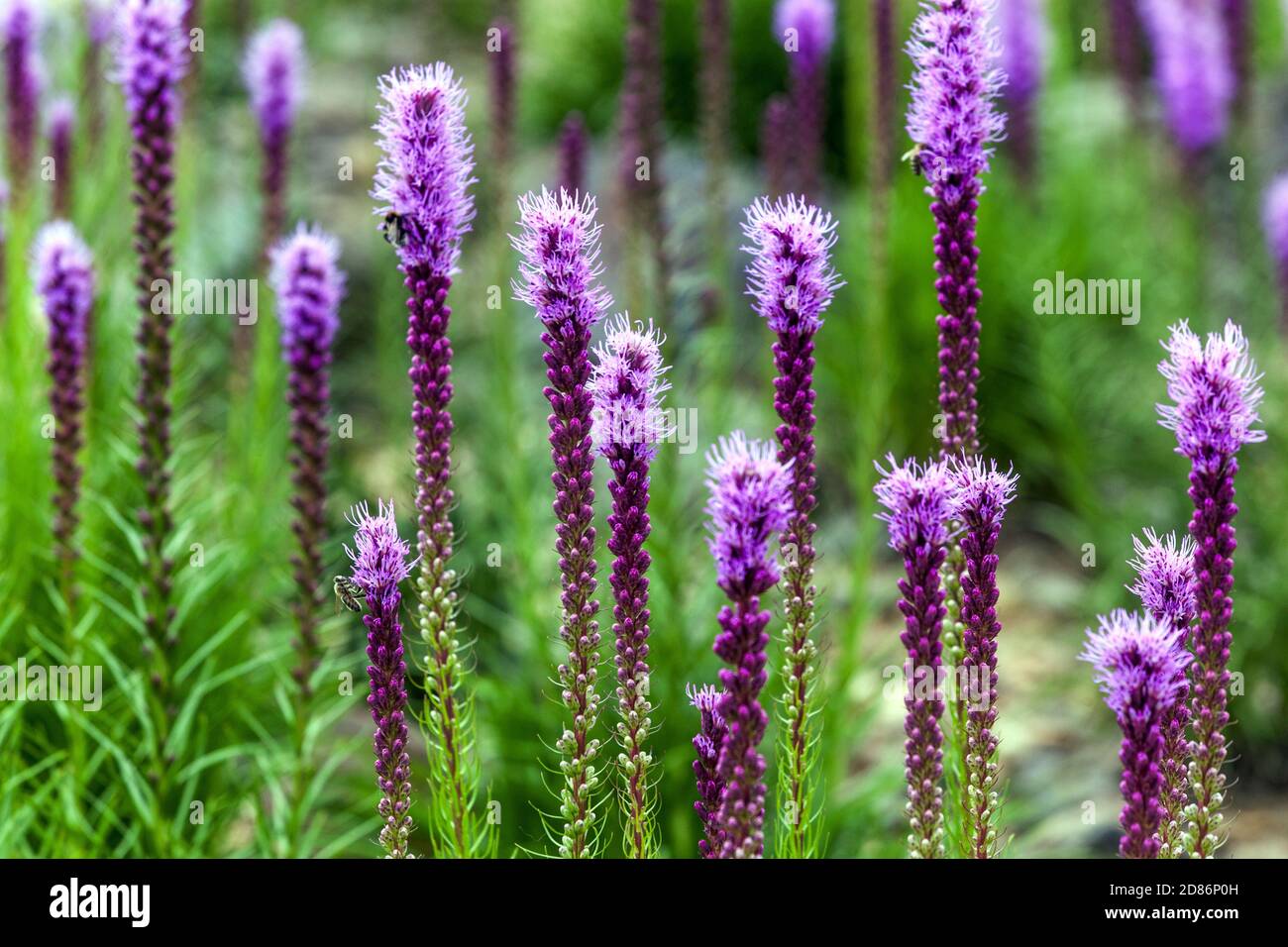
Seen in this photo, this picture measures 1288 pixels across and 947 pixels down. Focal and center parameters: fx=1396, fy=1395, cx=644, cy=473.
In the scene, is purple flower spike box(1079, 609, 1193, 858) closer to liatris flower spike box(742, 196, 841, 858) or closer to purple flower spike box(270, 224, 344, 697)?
liatris flower spike box(742, 196, 841, 858)

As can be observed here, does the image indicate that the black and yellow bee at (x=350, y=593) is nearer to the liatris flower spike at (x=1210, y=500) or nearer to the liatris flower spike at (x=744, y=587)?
the liatris flower spike at (x=744, y=587)

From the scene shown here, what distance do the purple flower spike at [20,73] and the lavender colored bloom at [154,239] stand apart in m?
1.72

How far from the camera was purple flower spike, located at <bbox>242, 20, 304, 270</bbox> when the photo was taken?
4730 millimetres

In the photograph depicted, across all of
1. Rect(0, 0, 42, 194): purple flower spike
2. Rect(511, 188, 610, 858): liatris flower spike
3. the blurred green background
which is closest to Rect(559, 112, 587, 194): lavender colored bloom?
the blurred green background

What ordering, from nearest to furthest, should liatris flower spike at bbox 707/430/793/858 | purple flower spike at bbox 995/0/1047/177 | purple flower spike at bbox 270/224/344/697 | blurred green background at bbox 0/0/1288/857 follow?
1. liatris flower spike at bbox 707/430/793/858
2. purple flower spike at bbox 270/224/344/697
3. blurred green background at bbox 0/0/1288/857
4. purple flower spike at bbox 995/0/1047/177

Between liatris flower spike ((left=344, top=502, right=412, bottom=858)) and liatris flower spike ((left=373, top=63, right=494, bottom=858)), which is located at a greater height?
liatris flower spike ((left=373, top=63, right=494, bottom=858))

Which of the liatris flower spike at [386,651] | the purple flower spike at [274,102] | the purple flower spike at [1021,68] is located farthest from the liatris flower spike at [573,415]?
the purple flower spike at [1021,68]

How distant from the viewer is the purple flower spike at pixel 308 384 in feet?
10.4

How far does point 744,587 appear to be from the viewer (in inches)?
72.9

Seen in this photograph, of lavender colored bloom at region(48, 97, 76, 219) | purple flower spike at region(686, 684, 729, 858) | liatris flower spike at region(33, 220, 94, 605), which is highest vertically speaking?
lavender colored bloom at region(48, 97, 76, 219)

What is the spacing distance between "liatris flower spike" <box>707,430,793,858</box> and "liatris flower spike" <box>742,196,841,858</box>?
7.8 inches

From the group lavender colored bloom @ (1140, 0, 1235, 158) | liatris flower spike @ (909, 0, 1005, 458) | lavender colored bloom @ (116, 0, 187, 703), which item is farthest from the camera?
lavender colored bloom @ (1140, 0, 1235, 158)
